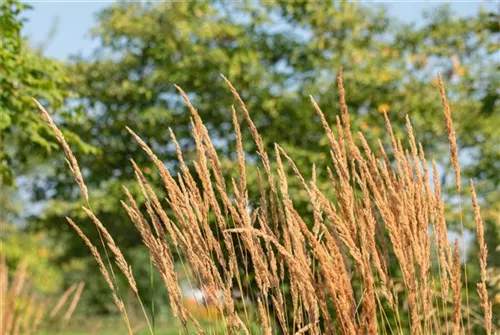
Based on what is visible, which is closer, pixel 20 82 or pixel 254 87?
pixel 20 82

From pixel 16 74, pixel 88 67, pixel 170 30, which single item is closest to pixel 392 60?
pixel 170 30

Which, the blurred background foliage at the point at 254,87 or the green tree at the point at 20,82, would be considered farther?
the blurred background foliage at the point at 254,87

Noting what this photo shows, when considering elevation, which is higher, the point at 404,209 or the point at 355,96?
the point at 355,96

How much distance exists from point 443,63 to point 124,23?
18.2ft

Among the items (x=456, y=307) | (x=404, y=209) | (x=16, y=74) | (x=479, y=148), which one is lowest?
(x=456, y=307)

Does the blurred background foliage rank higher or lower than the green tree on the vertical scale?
higher

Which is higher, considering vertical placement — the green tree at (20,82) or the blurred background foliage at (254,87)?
the blurred background foliage at (254,87)

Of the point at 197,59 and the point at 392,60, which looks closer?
the point at 197,59

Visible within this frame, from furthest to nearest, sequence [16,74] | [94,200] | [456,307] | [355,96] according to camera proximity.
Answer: [355,96], [94,200], [16,74], [456,307]

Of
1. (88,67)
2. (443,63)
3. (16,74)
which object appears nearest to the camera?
(16,74)

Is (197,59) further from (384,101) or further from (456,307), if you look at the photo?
(456,307)

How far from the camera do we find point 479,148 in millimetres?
12062

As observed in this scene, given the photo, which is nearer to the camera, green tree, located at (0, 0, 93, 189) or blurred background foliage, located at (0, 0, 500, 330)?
green tree, located at (0, 0, 93, 189)

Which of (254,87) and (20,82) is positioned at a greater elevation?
(254,87)
